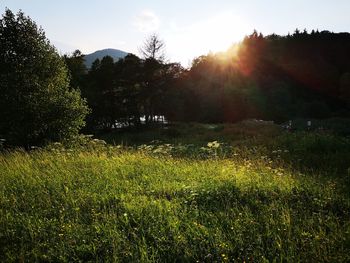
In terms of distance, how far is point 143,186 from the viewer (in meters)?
7.30

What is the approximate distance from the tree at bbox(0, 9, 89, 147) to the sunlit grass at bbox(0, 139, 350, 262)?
9.42m

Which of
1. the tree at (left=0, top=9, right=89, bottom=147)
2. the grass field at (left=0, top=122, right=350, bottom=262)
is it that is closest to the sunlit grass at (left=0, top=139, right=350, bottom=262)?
the grass field at (left=0, top=122, right=350, bottom=262)

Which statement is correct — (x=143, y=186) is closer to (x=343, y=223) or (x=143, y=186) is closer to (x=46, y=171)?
(x=46, y=171)

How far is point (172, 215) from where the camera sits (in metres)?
5.70

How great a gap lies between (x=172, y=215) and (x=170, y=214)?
0.04 meters

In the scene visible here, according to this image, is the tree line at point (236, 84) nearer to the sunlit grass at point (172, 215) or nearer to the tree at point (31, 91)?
the tree at point (31, 91)

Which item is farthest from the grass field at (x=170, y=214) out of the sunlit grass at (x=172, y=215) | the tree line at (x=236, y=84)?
the tree line at (x=236, y=84)

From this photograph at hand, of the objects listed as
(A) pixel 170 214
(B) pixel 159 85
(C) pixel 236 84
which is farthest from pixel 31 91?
(C) pixel 236 84

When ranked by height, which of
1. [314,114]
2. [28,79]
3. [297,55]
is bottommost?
[314,114]

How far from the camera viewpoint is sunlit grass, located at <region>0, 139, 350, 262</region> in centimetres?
472

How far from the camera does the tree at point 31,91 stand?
17.4m

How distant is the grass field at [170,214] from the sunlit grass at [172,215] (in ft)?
0.06

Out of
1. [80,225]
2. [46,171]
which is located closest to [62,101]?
[46,171]

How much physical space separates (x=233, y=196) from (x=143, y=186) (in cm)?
190
